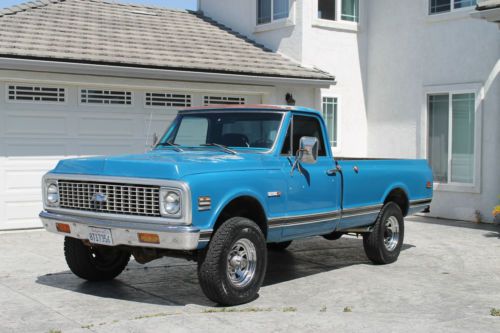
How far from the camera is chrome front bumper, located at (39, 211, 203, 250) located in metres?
6.41

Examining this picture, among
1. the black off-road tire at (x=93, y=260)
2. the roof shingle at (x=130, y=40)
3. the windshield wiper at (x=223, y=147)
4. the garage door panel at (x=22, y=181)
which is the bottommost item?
the black off-road tire at (x=93, y=260)

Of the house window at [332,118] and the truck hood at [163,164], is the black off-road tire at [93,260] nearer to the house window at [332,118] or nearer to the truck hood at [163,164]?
the truck hood at [163,164]

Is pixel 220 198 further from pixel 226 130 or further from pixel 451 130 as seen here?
pixel 451 130

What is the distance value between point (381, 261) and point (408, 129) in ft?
21.9

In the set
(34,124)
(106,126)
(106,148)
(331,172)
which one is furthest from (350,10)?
(331,172)

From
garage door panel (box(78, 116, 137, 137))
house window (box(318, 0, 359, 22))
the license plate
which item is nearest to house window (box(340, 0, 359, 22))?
house window (box(318, 0, 359, 22))

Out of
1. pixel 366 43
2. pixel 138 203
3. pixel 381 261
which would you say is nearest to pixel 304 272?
pixel 381 261

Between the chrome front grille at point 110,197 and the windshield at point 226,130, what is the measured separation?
1534mm

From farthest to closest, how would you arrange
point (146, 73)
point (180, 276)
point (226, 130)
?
1. point (146, 73)
2. point (180, 276)
3. point (226, 130)

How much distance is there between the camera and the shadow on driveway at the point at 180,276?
7473 millimetres

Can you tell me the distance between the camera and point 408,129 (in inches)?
612

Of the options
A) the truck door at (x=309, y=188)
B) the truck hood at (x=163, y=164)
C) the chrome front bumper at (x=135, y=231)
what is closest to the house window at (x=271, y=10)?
the truck door at (x=309, y=188)

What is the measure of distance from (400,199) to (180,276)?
3433 millimetres

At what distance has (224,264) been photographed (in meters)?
6.78
